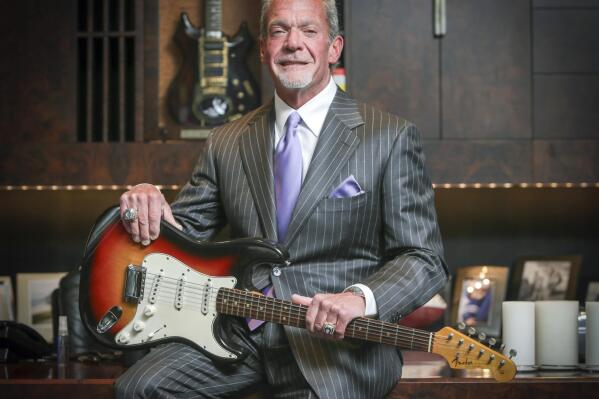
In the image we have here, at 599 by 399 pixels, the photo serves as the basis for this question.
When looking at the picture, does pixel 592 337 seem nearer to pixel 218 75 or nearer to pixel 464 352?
pixel 464 352

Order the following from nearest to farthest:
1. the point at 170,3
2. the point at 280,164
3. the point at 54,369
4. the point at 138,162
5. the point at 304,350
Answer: the point at 304,350
the point at 280,164
the point at 54,369
the point at 138,162
the point at 170,3

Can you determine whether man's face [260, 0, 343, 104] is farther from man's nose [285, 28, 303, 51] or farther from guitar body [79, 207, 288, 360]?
guitar body [79, 207, 288, 360]

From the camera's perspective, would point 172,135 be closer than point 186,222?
No

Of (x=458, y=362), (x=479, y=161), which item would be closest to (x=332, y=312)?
(x=458, y=362)

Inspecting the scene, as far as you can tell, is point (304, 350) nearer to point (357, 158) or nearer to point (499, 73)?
point (357, 158)

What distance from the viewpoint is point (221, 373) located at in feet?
5.75

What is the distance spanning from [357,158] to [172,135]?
1.18 m

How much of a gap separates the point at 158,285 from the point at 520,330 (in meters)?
0.89

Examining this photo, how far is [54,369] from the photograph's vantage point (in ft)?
7.43

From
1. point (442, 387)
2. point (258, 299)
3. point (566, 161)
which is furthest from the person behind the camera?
point (566, 161)

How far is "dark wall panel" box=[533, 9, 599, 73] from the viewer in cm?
276

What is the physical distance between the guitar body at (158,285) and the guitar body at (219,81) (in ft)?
3.60

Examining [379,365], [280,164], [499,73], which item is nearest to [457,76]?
[499,73]

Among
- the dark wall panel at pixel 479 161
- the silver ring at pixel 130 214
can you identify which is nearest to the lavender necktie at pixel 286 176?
the silver ring at pixel 130 214
